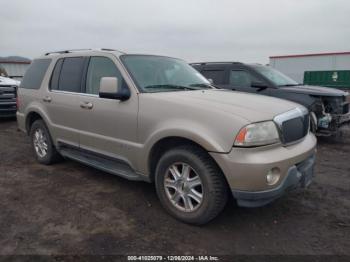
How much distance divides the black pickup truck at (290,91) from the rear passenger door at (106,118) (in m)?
3.19

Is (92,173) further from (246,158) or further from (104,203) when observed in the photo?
(246,158)

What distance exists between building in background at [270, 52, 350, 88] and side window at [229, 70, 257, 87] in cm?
1998

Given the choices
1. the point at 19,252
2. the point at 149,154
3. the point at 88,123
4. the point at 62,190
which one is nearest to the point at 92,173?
the point at 62,190

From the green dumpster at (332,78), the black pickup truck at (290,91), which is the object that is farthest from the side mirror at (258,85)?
the green dumpster at (332,78)

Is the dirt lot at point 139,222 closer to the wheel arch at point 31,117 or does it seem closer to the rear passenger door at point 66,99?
the rear passenger door at point 66,99

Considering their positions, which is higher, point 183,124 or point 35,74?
point 35,74

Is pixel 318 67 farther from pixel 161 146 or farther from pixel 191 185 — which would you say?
pixel 191 185

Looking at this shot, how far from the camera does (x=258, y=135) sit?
286cm

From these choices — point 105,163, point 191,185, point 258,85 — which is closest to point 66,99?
point 105,163

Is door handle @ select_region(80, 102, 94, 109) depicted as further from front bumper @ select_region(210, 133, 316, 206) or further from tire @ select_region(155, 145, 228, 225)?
front bumper @ select_region(210, 133, 316, 206)

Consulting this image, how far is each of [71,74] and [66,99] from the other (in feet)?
1.27

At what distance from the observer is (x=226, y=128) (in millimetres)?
2879

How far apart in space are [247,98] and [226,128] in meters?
0.82

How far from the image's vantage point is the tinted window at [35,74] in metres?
5.20
